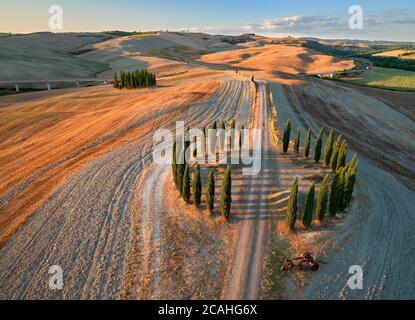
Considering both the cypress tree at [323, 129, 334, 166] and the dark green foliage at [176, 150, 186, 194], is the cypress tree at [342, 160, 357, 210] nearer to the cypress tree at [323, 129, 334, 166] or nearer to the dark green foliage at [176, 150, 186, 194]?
the cypress tree at [323, 129, 334, 166]

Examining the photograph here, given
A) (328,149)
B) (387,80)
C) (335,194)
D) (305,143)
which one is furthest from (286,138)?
(387,80)

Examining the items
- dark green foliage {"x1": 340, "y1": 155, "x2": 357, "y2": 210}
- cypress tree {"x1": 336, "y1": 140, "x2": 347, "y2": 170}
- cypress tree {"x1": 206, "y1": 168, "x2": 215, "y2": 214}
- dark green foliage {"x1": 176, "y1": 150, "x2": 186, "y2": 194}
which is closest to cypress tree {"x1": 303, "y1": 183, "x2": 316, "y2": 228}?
dark green foliage {"x1": 340, "y1": 155, "x2": 357, "y2": 210}

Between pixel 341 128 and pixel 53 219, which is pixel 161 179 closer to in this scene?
pixel 53 219

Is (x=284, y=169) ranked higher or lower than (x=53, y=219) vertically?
higher

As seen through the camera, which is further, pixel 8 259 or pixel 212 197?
pixel 212 197

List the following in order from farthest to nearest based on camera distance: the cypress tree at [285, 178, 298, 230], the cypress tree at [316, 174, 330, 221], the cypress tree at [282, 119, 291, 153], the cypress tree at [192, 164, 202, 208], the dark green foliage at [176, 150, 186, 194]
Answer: the cypress tree at [282, 119, 291, 153] → the dark green foliage at [176, 150, 186, 194] → the cypress tree at [192, 164, 202, 208] → the cypress tree at [316, 174, 330, 221] → the cypress tree at [285, 178, 298, 230]
